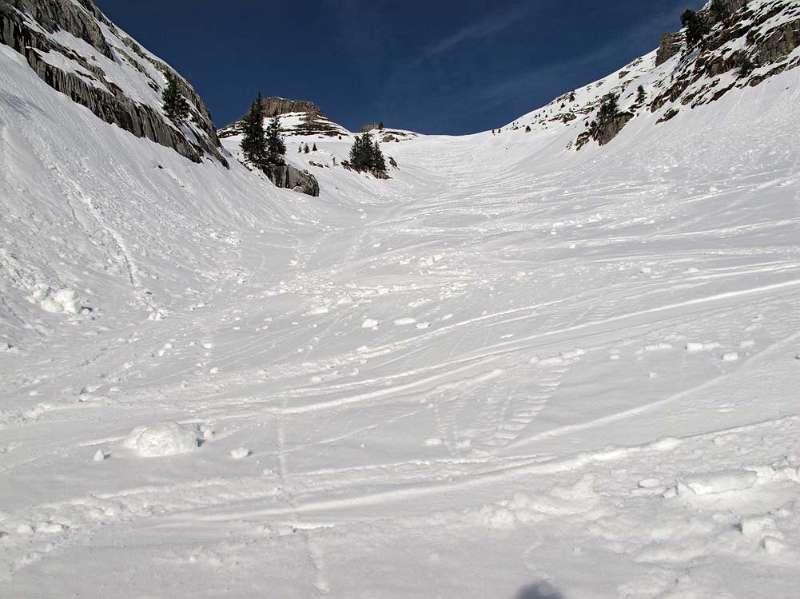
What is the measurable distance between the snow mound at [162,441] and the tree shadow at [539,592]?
8.97 ft

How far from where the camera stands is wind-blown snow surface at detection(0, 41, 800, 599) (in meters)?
2.25

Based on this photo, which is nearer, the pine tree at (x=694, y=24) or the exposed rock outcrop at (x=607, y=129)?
the exposed rock outcrop at (x=607, y=129)

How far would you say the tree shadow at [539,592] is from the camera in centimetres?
199

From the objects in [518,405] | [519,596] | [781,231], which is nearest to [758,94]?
[781,231]

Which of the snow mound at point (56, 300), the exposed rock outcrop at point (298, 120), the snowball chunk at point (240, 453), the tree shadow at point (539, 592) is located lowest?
the tree shadow at point (539, 592)

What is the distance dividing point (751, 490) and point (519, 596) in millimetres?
1318

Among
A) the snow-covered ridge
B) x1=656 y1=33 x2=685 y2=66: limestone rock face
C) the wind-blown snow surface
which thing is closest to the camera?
the wind-blown snow surface

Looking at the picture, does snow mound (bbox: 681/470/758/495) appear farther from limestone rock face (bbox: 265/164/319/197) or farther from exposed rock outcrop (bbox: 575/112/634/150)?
exposed rock outcrop (bbox: 575/112/634/150)

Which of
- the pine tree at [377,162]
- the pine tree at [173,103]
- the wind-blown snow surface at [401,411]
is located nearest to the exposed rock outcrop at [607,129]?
the pine tree at [377,162]

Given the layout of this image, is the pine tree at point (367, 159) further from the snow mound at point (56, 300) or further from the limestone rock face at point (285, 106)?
the limestone rock face at point (285, 106)

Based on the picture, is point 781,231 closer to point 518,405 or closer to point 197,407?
point 518,405

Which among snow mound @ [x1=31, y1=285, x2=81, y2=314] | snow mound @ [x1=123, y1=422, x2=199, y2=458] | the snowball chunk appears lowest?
the snowball chunk

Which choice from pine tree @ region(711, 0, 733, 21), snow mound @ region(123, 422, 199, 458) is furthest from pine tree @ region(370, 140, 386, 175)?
snow mound @ region(123, 422, 199, 458)

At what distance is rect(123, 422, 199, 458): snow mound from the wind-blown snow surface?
2cm
